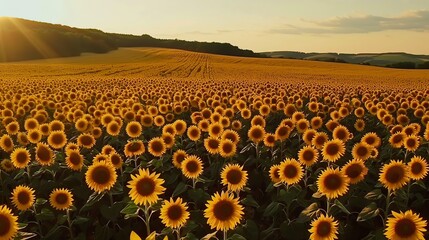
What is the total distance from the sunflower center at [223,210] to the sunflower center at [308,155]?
2672mm

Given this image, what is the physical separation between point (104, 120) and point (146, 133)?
1.05 m

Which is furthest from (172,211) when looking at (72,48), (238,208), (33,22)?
(33,22)

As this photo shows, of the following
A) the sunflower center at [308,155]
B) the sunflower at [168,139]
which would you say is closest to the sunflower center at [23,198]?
the sunflower at [168,139]

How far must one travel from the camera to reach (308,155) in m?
6.75

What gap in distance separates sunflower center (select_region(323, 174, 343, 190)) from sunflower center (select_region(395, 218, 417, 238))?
117cm

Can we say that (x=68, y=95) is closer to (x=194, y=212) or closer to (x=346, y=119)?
(x=346, y=119)

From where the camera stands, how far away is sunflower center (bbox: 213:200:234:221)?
4.37m

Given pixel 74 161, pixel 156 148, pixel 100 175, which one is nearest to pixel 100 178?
pixel 100 175

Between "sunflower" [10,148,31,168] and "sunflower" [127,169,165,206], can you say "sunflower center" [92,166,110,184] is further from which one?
"sunflower" [10,148,31,168]

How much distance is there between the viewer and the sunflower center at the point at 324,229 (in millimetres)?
4238

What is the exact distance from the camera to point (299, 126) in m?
9.48

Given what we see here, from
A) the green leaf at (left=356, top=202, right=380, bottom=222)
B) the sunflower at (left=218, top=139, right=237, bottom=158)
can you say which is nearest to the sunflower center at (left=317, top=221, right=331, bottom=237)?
the green leaf at (left=356, top=202, right=380, bottom=222)

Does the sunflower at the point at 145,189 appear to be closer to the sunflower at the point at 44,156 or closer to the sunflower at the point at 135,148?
the sunflower at the point at 135,148

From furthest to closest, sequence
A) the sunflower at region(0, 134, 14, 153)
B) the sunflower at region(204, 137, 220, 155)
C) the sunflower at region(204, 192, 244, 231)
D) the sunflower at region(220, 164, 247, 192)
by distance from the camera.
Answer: the sunflower at region(0, 134, 14, 153) → the sunflower at region(204, 137, 220, 155) → the sunflower at region(220, 164, 247, 192) → the sunflower at region(204, 192, 244, 231)
